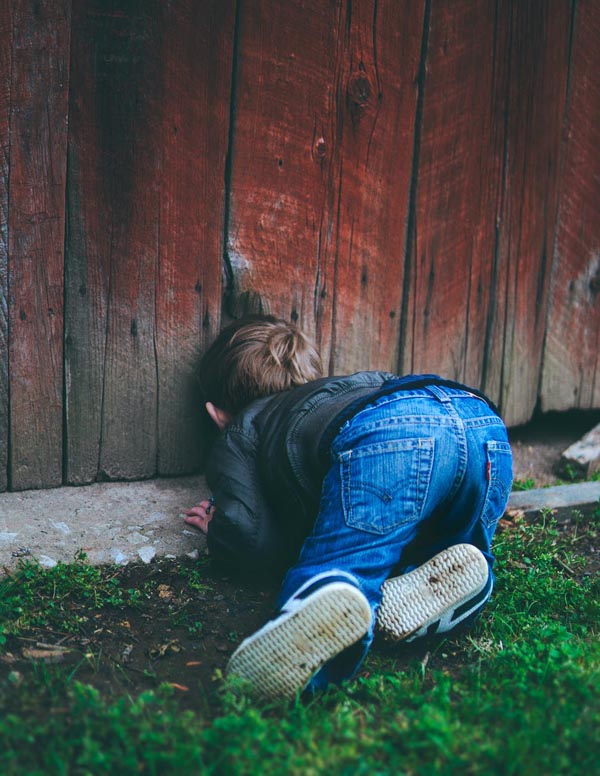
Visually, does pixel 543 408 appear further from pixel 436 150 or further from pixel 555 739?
pixel 555 739

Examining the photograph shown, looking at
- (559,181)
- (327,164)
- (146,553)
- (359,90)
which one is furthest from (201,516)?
(559,181)

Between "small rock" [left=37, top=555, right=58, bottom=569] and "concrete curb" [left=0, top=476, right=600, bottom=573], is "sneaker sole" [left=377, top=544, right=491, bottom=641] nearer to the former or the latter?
"concrete curb" [left=0, top=476, right=600, bottom=573]

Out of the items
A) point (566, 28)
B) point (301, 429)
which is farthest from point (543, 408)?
point (301, 429)

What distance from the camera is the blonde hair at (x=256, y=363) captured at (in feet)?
8.33

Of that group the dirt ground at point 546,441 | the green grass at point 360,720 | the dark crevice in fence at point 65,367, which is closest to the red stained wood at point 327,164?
the dark crevice in fence at point 65,367

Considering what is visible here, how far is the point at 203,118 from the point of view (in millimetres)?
2615

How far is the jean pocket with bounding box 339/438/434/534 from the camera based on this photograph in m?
1.92

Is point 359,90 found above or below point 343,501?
above

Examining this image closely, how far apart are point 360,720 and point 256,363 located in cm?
121

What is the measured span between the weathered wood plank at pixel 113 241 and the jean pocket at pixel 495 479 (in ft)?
3.92

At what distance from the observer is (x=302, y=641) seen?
66.4 inches

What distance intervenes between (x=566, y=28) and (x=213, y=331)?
6.32 ft

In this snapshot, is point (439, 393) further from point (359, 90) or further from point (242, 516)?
point (359, 90)

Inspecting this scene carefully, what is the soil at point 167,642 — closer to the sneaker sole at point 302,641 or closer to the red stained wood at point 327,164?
the sneaker sole at point 302,641
